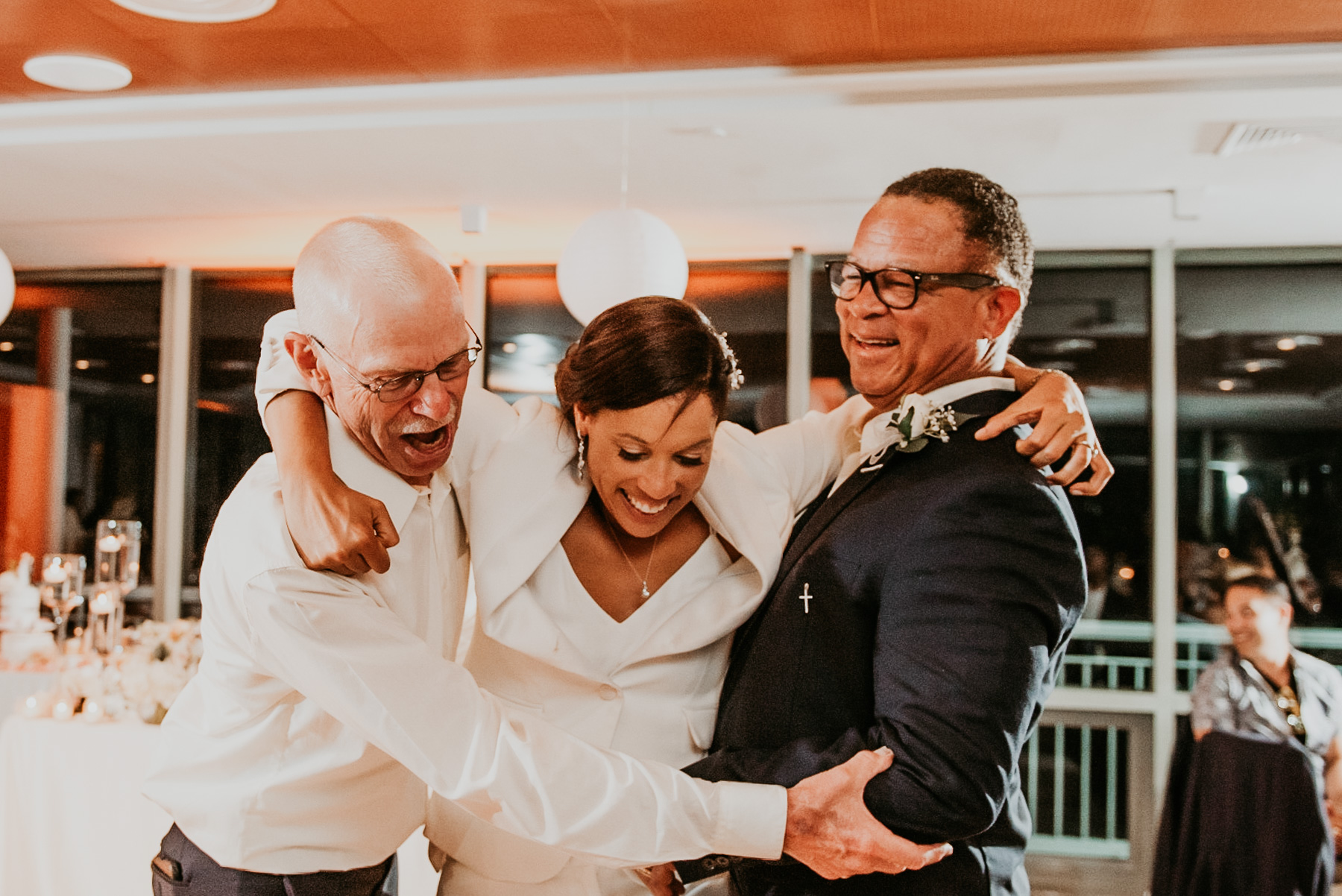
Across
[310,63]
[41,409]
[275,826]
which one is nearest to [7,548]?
[41,409]

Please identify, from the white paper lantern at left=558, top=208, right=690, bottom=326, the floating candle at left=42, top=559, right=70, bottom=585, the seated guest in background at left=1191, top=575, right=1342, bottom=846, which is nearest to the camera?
the white paper lantern at left=558, top=208, right=690, bottom=326

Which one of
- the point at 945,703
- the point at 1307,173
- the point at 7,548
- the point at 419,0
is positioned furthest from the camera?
the point at 7,548

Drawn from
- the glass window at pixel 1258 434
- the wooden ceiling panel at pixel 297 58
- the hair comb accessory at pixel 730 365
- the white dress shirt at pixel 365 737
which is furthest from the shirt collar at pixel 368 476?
the glass window at pixel 1258 434

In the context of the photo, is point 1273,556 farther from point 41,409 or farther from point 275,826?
point 41,409

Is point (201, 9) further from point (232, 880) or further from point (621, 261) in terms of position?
point (232, 880)

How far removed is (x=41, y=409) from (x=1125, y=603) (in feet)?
22.3

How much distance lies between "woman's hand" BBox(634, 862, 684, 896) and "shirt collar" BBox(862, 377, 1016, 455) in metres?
0.77

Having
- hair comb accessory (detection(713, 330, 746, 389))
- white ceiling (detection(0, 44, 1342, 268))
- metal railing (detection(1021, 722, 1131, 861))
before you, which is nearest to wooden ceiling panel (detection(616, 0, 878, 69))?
white ceiling (detection(0, 44, 1342, 268))

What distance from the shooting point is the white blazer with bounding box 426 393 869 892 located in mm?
1753

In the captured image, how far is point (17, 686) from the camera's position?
4.63m

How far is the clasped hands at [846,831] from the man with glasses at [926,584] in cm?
2

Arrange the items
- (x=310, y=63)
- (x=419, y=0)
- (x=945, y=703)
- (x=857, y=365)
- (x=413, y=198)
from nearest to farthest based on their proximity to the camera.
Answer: (x=945, y=703) → (x=857, y=365) → (x=419, y=0) → (x=310, y=63) → (x=413, y=198)

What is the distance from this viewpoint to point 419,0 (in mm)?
3189

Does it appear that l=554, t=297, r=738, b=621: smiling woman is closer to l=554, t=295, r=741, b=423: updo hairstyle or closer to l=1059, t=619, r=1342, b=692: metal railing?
l=554, t=295, r=741, b=423: updo hairstyle
